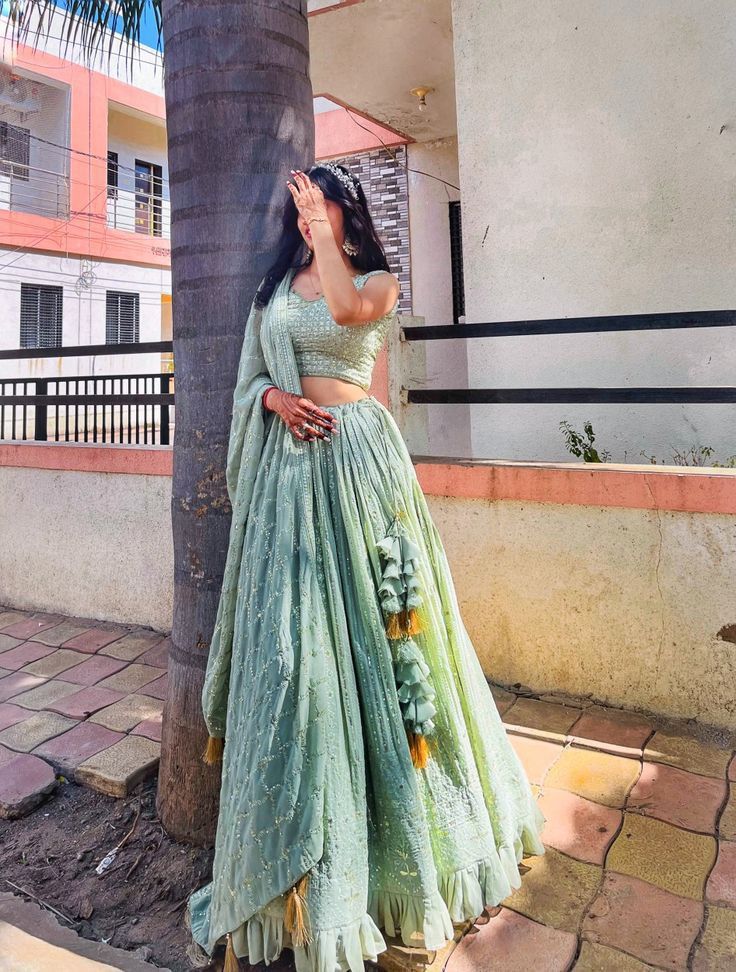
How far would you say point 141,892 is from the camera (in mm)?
2043

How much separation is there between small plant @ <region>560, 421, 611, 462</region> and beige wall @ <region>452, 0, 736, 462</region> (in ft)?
0.20

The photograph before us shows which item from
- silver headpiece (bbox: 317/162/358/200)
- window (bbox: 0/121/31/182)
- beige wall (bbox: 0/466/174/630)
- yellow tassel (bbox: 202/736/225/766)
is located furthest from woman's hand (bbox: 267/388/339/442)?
window (bbox: 0/121/31/182)

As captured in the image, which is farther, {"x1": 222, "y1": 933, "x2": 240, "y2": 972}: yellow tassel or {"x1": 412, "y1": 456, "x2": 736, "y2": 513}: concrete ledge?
{"x1": 412, "y1": 456, "x2": 736, "y2": 513}: concrete ledge

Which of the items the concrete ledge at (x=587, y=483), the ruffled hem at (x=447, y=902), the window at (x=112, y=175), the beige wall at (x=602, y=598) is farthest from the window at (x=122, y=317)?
the ruffled hem at (x=447, y=902)

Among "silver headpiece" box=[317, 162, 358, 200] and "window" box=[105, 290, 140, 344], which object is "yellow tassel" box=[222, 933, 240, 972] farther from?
"window" box=[105, 290, 140, 344]

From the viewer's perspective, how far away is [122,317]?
16.6 m

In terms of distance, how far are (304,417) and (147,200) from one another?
18.5 meters

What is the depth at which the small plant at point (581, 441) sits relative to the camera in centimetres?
406

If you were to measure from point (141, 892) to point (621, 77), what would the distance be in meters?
4.79

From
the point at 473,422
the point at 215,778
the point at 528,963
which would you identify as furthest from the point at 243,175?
the point at 473,422

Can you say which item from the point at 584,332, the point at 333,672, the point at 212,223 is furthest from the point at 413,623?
the point at 584,332

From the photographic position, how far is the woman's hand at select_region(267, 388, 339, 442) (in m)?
1.68

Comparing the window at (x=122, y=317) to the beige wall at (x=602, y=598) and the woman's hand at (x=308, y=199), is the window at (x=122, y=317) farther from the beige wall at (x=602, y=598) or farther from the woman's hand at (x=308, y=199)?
the woman's hand at (x=308, y=199)

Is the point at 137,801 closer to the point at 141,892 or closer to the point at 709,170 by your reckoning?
the point at 141,892
